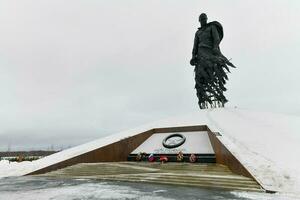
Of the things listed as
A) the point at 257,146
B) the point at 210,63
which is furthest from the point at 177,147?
the point at 210,63

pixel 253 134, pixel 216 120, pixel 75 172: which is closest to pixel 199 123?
pixel 216 120

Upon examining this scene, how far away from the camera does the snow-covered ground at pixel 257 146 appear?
610 cm

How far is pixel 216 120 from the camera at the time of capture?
13.1m

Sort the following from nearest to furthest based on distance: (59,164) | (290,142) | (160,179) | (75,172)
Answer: (160,179), (290,142), (75,172), (59,164)

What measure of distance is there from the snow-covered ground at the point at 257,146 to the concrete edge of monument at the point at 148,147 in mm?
58

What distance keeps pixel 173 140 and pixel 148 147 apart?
3.60 ft

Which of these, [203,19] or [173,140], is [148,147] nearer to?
[173,140]

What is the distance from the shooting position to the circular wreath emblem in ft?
39.1

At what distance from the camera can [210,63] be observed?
17.4m

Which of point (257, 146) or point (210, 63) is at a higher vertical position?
point (210, 63)

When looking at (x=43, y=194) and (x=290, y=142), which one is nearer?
(x=43, y=194)

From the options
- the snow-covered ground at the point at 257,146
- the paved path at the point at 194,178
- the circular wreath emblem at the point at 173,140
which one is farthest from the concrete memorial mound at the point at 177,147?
the paved path at the point at 194,178

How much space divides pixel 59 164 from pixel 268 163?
293 inches

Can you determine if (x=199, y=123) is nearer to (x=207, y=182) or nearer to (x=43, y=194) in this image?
(x=207, y=182)
